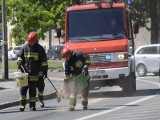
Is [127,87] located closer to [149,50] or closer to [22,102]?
[22,102]

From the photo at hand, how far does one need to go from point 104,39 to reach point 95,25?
61cm

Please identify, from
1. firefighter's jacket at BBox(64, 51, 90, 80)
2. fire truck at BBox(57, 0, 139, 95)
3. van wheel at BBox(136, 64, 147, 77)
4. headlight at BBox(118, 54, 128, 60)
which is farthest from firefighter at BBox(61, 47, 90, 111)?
van wheel at BBox(136, 64, 147, 77)

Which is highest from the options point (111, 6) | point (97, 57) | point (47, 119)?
point (111, 6)

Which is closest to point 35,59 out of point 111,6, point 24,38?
point 111,6

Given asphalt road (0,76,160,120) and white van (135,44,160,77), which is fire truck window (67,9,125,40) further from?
white van (135,44,160,77)

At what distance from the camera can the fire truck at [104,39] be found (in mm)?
19328

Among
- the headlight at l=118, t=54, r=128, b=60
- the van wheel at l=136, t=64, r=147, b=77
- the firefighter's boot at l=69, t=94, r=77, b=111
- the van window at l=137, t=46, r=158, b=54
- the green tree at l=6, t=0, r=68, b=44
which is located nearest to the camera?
the firefighter's boot at l=69, t=94, r=77, b=111

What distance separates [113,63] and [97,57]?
53 centimetres

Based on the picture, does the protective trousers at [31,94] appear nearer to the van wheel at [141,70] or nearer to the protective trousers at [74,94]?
the protective trousers at [74,94]

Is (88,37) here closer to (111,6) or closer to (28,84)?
(111,6)

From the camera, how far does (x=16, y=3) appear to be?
4006 centimetres

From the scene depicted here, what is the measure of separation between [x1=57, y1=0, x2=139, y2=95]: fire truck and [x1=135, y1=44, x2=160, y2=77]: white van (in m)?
11.4

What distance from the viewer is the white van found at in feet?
105

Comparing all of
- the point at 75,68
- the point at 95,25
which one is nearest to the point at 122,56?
the point at 95,25
